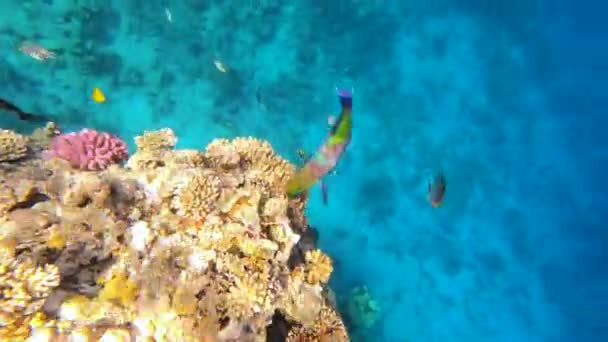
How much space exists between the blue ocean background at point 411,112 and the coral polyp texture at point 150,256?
5.75m

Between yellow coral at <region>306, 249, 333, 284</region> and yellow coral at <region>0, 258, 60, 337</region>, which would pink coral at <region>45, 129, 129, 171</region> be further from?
yellow coral at <region>306, 249, 333, 284</region>

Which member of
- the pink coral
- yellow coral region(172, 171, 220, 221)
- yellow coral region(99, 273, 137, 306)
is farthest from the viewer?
the pink coral

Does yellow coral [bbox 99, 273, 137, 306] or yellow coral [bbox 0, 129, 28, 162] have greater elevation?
yellow coral [bbox 0, 129, 28, 162]

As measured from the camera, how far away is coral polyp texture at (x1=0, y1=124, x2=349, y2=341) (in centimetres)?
250

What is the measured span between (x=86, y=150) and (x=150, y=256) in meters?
1.41

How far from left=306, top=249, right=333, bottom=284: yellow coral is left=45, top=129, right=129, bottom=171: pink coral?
1.95 meters

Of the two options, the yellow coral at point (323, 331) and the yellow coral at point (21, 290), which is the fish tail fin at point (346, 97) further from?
the yellow coral at point (323, 331)

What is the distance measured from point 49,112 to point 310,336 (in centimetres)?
810

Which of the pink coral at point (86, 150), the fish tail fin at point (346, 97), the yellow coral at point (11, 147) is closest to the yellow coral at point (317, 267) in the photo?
the fish tail fin at point (346, 97)

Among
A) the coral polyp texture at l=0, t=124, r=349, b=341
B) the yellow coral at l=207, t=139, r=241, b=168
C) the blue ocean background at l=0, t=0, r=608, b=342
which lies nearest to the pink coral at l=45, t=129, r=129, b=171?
the coral polyp texture at l=0, t=124, r=349, b=341

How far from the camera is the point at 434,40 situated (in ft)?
34.0

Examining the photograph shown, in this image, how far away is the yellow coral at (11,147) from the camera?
11.3ft

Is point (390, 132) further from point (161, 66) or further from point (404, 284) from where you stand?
point (161, 66)

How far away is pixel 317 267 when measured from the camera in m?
3.48
